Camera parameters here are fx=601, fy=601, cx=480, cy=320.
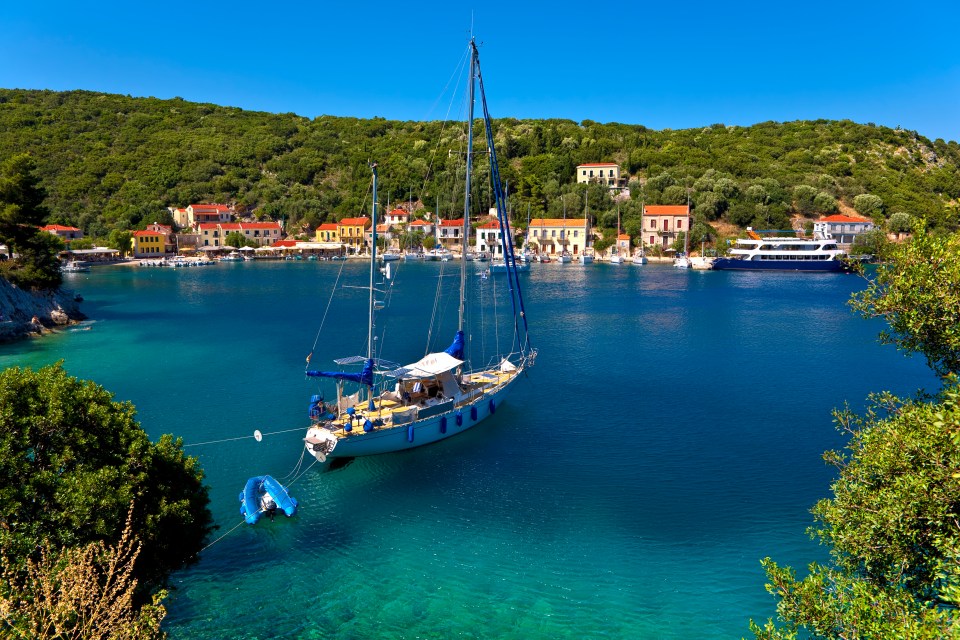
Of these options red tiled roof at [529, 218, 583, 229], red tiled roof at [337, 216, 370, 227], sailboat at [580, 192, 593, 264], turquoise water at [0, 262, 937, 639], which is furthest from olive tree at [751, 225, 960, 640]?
red tiled roof at [337, 216, 370, 227]

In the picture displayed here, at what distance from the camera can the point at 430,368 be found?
23.9 m

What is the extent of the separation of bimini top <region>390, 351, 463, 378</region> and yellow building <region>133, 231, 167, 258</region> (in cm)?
11247

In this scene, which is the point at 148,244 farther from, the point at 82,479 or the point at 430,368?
the point at 82,479

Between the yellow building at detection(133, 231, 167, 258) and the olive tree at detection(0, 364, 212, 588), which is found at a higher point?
the yellow building at detection(133, 231, 167, 258)

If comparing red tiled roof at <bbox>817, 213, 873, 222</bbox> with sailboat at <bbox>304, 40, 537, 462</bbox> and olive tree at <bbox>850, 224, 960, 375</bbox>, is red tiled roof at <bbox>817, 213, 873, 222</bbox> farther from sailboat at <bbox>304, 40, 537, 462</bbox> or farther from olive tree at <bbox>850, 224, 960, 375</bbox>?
olive tree at <bbox>850, 224, 960, 375</bbox>

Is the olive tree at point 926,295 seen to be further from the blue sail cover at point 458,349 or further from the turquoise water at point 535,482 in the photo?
the blue sail cover at point 458,349

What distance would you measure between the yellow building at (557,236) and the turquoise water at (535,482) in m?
74.6

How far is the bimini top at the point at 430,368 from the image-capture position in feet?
77.1

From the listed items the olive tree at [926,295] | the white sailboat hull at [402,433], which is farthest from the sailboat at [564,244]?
the olive tree at [926,295]

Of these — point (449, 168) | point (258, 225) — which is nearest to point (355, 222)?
point (258, 225)

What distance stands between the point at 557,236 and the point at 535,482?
105 m

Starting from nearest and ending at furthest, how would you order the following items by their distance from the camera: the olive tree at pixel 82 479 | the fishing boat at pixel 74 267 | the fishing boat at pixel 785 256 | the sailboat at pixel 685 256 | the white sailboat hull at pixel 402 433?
the olive tree at pixel 82 479 → the white sailboat hull at pixel 402 433 → the fishing boat at pixel 74 267 → the fishing boat at pixel 785 256 → the sailboat at pixel 685 256

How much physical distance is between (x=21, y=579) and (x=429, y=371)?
15074 mm

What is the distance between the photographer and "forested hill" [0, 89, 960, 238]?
123 metres
